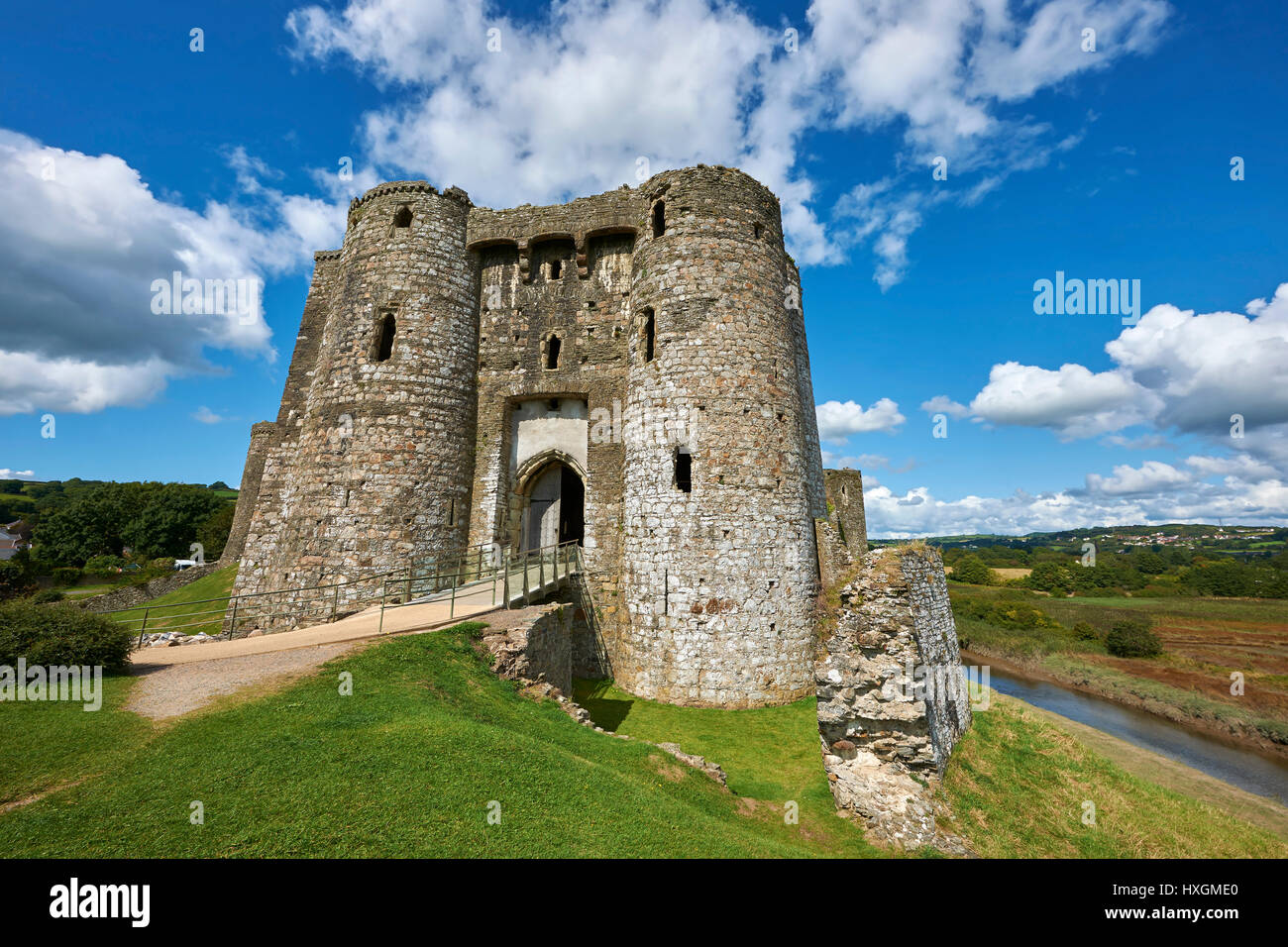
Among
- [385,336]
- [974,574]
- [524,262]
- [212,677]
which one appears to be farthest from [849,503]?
[974,574]

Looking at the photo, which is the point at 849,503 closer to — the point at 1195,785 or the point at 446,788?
the point at 1195,785

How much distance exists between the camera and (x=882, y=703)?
8.98 meters

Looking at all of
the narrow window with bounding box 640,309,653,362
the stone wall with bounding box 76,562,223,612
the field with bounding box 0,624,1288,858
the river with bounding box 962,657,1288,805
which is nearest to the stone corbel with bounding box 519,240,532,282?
the narrow window with bounding box 640,309,653,362

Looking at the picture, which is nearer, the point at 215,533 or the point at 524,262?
the point at 524,262

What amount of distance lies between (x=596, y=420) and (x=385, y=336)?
306 inches

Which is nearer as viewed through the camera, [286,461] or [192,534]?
[286,461]

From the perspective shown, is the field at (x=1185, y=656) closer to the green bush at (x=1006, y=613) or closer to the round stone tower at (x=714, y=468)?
the green bush at (x=1006, y=613)

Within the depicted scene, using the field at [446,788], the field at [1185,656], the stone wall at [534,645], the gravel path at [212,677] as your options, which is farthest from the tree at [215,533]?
the field at [1185,656]

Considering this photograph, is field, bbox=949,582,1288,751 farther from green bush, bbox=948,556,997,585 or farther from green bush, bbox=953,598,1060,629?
green bush, bbox=948,556,997,585

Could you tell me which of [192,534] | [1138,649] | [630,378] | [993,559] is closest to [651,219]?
[630,378]

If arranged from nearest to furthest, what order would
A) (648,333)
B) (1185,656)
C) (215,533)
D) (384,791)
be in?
(384,791), (648,333), (1185,656), (215,533)
